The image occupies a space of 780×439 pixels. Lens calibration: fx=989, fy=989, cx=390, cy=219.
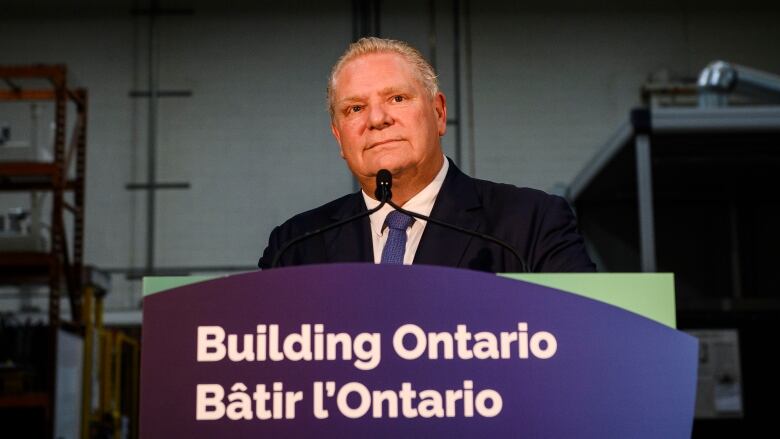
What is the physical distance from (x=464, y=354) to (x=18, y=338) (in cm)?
523

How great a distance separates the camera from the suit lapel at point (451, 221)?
4.31 feet

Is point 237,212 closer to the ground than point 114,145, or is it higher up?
closer to the ground

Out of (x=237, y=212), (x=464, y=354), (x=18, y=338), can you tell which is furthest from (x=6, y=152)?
(x=464, y=354)

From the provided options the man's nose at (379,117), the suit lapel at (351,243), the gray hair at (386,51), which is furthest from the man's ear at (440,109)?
the suit lapel at (351,243)

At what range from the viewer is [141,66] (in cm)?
780

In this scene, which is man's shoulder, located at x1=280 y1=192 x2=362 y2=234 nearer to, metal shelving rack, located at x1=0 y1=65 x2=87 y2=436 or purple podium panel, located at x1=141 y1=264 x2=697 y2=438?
purple podium panel, located at x1=141 y1=264 x2=697 y2=438

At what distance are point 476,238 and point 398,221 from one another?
113 mm

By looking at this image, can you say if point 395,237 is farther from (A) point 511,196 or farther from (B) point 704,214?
(B) point 704,214

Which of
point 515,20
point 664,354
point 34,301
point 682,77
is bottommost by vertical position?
point 664,354

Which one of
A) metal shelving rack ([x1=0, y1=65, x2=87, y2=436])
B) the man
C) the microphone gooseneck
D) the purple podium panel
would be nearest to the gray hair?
the man

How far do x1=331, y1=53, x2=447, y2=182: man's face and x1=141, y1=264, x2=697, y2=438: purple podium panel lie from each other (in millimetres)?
530

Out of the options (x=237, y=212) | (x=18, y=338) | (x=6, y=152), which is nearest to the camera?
(x=6, y=152)

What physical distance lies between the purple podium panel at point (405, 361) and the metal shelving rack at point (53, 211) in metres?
3.45

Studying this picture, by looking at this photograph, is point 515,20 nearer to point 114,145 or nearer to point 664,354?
point 114,145
